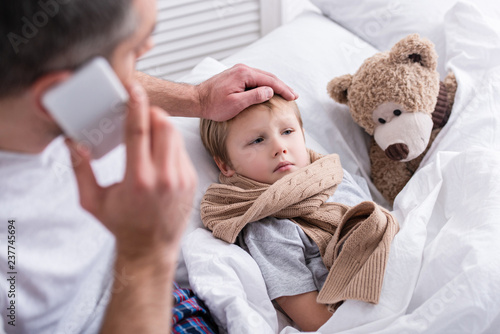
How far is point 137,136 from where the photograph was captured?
59 centimetres

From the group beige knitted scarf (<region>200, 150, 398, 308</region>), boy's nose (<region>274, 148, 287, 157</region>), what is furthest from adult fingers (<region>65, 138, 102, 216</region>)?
boy's nose (<region>274, 148, 287, 157</region>)

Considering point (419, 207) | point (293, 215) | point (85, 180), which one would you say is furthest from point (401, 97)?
point (85, 180)

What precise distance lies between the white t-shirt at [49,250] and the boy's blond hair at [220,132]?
17.3 inches

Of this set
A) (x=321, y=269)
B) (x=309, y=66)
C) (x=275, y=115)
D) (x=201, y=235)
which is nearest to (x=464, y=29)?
(x=309, y=66)

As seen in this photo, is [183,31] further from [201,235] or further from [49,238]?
[49,238]

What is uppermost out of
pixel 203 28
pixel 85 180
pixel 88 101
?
pixel 88 101

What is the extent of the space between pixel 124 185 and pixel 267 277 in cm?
58

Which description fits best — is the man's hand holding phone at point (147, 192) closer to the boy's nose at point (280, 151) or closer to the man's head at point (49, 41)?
the man's head at point (49, 41)

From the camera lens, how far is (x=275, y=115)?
128 centimetres

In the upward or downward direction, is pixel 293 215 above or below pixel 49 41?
below

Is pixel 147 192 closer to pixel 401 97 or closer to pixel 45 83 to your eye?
pixel 45 83

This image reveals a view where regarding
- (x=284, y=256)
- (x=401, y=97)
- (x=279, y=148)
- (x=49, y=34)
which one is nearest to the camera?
(x=49, y=34)

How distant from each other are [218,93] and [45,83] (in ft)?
2.31

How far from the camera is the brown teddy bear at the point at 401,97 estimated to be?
135cm
